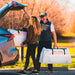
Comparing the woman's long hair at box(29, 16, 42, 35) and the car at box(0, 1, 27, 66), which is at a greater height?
the woman's long hair at box(29, 16, 42, 35)

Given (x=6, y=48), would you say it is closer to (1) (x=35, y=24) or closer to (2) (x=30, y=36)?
(2) (x=30, y=36)

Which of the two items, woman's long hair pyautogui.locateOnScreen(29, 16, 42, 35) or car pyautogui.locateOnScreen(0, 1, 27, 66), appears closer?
car pyautogui.locateOnScreen(0, 1, 27, 66)

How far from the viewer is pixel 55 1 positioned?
44.0 feet

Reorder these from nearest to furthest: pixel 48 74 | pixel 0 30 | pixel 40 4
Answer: pixel 0 30 < pixel 48 74 < pixel 40 4

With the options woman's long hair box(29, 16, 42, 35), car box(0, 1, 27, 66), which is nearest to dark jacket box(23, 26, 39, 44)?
woman's long hair box(29, 16, 42, 35)

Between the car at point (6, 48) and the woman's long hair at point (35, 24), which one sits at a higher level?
the woman's long hair at point (35, 24)

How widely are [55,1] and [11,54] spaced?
7811mm

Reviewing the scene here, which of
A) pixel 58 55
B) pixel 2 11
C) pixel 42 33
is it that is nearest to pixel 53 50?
pixel 58 55

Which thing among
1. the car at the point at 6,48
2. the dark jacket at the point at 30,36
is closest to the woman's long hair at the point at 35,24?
the dark jacket at the point at 30,36

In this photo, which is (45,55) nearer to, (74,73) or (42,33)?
(42,33)

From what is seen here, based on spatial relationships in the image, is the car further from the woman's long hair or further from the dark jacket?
the woman's long hair

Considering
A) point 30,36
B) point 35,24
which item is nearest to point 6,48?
point 30,36

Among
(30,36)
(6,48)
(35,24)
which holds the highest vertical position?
(35,24)

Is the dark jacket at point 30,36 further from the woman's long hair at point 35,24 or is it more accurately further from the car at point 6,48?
the car at point 6,48
